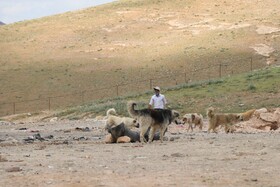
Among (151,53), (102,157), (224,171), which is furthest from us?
(151,53)

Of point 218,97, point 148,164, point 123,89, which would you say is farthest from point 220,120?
point 123,89

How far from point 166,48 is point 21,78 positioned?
673 inches

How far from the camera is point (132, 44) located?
271 ft

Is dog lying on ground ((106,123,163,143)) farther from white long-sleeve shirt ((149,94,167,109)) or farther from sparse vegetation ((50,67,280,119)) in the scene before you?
sparse vegetation ((50,67,280,119))

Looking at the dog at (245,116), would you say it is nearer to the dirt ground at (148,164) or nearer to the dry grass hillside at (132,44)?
the dirt ground at (148,164)

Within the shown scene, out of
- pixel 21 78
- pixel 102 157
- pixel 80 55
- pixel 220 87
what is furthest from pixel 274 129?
pixel 80 55

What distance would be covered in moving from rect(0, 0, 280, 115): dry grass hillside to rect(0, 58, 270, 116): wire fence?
0.38 meters

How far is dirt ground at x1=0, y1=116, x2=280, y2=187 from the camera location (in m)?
11.6

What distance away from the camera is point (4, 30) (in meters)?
97.5

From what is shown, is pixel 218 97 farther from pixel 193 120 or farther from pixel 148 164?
pixel 148 164

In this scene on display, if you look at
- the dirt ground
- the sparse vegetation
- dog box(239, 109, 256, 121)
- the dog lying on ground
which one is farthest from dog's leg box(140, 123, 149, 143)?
the sparse vegetation

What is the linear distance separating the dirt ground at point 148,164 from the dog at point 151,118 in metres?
0.41

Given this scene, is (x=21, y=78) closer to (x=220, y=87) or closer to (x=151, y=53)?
(x=151, y=53)

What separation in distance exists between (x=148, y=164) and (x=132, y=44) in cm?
6893
